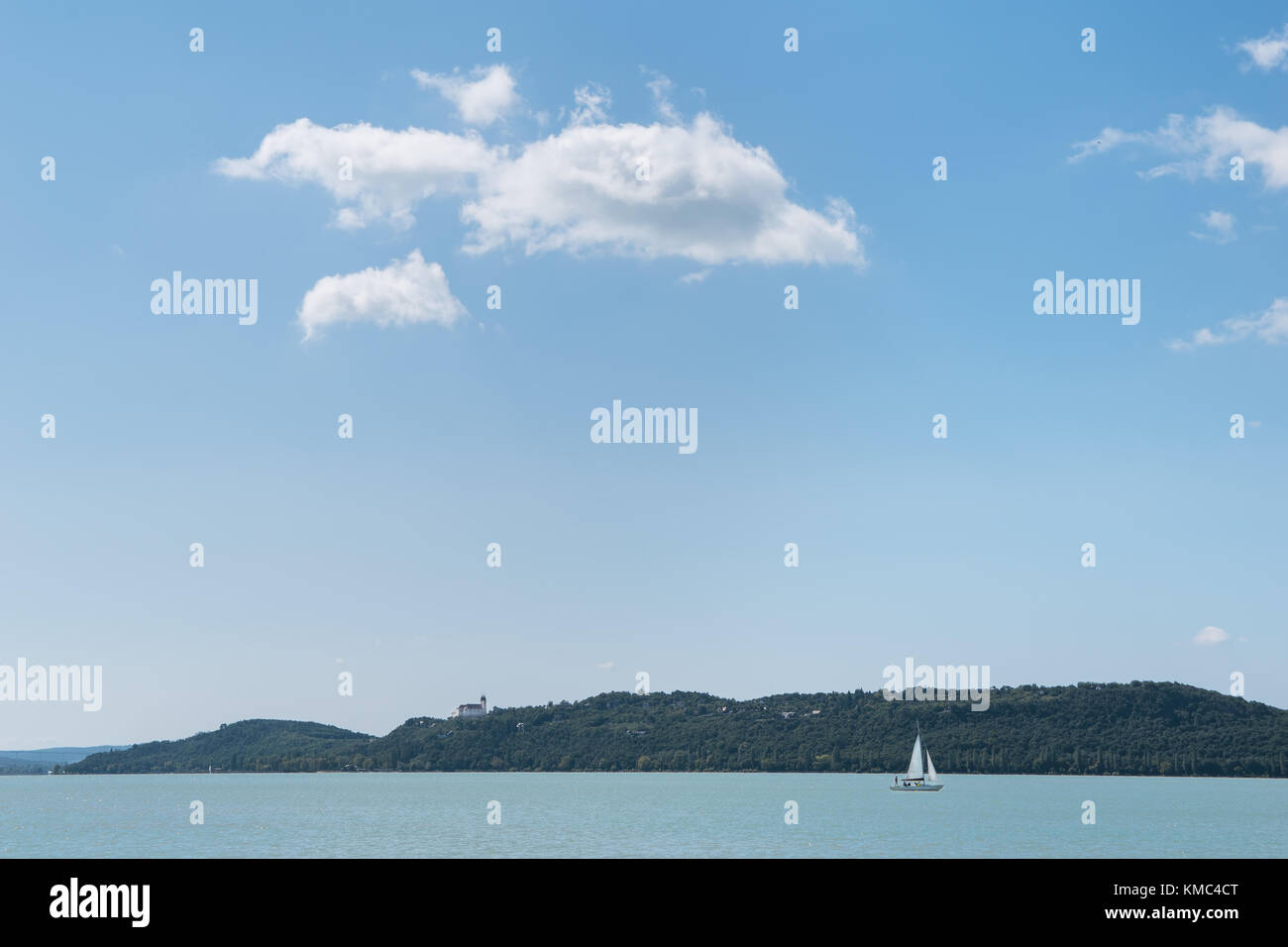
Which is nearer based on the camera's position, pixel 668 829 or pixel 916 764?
pixel 668 829

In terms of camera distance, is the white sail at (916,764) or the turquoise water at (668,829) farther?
the white sail at (916,764)

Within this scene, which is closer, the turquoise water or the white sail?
the turquoise water
